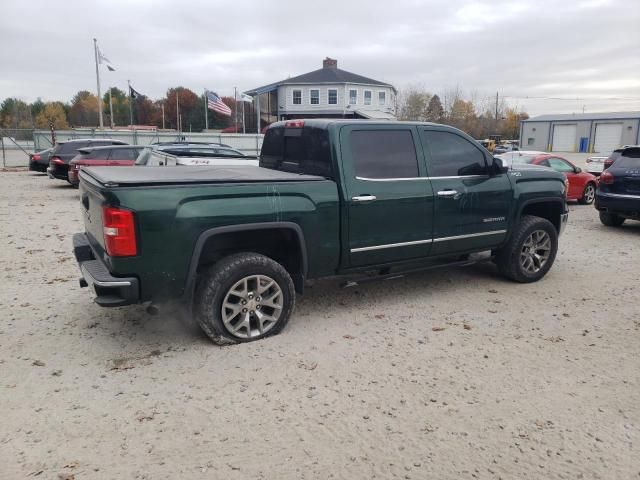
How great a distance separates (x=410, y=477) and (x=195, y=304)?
92.7 inches

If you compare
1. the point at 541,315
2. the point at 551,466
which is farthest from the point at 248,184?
the point at 541,315

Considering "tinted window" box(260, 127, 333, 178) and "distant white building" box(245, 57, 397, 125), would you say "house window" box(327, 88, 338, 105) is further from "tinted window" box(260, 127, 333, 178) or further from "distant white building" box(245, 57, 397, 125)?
"tinted window" box(260, 127, 333, 178)

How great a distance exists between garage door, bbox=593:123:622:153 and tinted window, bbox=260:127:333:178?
65.5 metres

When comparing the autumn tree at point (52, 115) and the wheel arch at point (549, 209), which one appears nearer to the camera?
the wheel arch at point (549, 209)

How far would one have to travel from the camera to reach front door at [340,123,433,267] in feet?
16.4

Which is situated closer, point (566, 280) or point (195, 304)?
point (195, 304)

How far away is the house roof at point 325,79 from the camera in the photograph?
50688 mm

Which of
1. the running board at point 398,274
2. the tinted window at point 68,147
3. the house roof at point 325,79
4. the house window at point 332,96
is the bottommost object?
the running board at point 398,274

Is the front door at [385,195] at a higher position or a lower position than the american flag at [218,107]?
lower

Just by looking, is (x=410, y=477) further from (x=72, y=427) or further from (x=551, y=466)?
(x=72, y=427)

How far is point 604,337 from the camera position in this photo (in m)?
4.85

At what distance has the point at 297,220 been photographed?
15.2 ft

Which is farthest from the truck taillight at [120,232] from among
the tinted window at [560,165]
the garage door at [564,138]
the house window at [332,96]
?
the garage door at [564,138]

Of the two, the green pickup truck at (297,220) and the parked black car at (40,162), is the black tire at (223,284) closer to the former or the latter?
the green pickup truck at (297,220)
